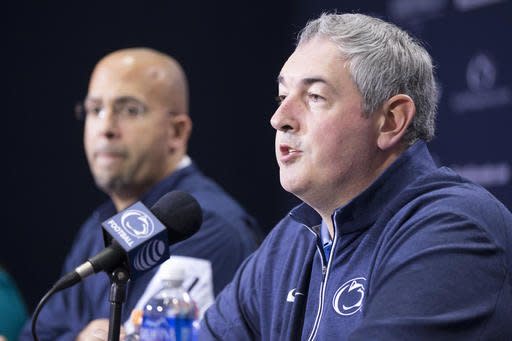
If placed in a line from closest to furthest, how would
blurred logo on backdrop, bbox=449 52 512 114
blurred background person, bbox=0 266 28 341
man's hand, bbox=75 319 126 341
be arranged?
man's hand, bbox=75 319 126 341 < blurred background person, bbox=0 266 28 341 < blurred logo on backdrop, bbox=449 52 512 114

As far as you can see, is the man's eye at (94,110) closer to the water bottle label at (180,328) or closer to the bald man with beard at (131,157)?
the bald man with beard at (131,157)

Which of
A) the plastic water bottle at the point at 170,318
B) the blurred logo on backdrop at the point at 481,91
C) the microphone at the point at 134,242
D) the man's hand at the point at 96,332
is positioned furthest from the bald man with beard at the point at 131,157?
the microphone at the point at 134,242

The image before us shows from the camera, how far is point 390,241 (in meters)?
1.81

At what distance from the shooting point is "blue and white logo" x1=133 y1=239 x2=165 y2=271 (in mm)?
1675

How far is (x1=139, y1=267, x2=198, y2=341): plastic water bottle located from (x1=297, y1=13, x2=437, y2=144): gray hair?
0.63 m

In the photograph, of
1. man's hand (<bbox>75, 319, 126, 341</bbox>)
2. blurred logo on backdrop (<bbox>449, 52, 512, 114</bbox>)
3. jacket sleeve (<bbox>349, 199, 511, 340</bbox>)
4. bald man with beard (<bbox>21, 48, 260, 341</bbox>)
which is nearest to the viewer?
jacket sleeve (<bbox>349, 199, 511, 340</bbox>)

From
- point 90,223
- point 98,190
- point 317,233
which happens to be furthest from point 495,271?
point 98,190

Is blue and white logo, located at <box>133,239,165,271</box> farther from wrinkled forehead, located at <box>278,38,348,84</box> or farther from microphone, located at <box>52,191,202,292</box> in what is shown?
wrinkled forehead, located at <box>278,38,348,84</box>

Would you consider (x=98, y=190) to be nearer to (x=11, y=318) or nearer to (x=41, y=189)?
(x=41, y=189)

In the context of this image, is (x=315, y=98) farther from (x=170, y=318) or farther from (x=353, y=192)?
(x=170, y=318)

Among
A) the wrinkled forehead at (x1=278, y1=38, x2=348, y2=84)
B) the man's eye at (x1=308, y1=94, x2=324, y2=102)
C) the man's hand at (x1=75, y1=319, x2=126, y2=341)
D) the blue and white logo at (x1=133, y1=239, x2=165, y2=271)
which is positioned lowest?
the man's hand at (x1=75, y1=319, x2=126, y2=341)

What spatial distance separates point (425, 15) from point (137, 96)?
1.24m

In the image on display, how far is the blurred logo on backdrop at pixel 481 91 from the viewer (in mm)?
3484

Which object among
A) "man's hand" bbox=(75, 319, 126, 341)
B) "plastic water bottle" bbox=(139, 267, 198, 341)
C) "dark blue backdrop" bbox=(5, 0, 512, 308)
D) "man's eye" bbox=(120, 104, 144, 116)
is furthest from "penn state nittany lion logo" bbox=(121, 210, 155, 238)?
"dark blue backdrop" bbox=(5, 0, 512, 308)
